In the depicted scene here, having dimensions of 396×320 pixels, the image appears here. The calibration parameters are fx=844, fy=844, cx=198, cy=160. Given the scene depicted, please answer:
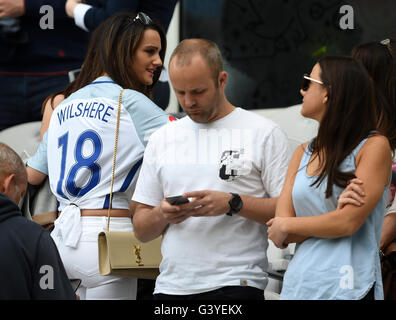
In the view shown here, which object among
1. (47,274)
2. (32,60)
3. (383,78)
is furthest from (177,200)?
(32,60)

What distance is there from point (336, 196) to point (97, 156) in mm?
1273

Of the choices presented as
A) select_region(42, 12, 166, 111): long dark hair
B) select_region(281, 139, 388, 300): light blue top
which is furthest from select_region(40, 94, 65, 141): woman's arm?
select_region(281, 139, 388, 300): light blue top

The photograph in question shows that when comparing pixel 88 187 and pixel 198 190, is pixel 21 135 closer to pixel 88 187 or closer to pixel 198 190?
pixel 88 187

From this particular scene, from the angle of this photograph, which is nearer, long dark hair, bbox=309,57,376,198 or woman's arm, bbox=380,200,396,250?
long dark hair, bbox=309,57,376,198

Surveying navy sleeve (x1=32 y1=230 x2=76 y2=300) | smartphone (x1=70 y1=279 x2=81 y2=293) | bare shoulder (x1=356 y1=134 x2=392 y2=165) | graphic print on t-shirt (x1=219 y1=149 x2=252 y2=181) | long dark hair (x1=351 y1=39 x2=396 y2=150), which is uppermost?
long dark hair (x1=351 y1=39 x2=396 y2=150)

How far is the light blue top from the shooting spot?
3.15 m

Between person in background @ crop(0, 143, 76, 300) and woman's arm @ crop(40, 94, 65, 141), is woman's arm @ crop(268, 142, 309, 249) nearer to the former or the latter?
person in background @ crop(0, 143, 76, 300)

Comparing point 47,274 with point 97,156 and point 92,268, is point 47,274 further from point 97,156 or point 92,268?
point 97,156

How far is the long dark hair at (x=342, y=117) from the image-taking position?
3.28m

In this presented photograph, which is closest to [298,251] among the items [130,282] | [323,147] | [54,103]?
[323,147]

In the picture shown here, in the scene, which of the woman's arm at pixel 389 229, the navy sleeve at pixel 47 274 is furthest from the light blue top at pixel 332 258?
the navy sleeve at pixel 47 274

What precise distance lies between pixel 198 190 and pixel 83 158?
759 mm

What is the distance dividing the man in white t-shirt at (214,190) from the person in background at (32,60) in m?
2.87
